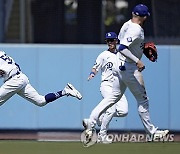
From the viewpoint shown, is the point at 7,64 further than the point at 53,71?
No

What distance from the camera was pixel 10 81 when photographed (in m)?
12.0

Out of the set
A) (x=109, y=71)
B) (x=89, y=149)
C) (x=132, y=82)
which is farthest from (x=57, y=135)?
(x=89, y=149)

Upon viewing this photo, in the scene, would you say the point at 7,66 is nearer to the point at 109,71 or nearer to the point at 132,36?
the point at 132,36

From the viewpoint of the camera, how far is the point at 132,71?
11305 millimetres

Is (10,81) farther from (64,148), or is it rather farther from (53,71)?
(53,71)

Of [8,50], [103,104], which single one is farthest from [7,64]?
[8,50]

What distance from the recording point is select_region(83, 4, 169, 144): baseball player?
11.0m

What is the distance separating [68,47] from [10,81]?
3629 mm

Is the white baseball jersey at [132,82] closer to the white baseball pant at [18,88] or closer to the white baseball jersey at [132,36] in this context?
the white baseball jersey at [132,36]

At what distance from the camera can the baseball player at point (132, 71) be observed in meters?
11.0

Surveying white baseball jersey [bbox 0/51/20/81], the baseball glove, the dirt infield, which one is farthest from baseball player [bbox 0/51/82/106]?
the dirt infield

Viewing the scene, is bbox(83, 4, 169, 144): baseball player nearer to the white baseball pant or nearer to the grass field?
the grass field

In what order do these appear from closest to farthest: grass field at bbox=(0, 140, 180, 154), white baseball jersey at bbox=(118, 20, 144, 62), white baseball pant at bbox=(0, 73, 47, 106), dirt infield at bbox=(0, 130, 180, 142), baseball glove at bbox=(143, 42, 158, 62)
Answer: grass field at bbox=(0, 140, 180, 154) → white baseball jersey at bbox=(118, 20, 144, 62) → baseball glove at bbox=(143, 42, 158, 62) → white baseball pant at bbox=(0, 73, 47, 106) → dirt infield at bbox=(0, 130, 180, 142)

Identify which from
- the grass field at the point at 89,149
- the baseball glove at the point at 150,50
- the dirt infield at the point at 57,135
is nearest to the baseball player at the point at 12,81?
the grass field at the point at 89,149
